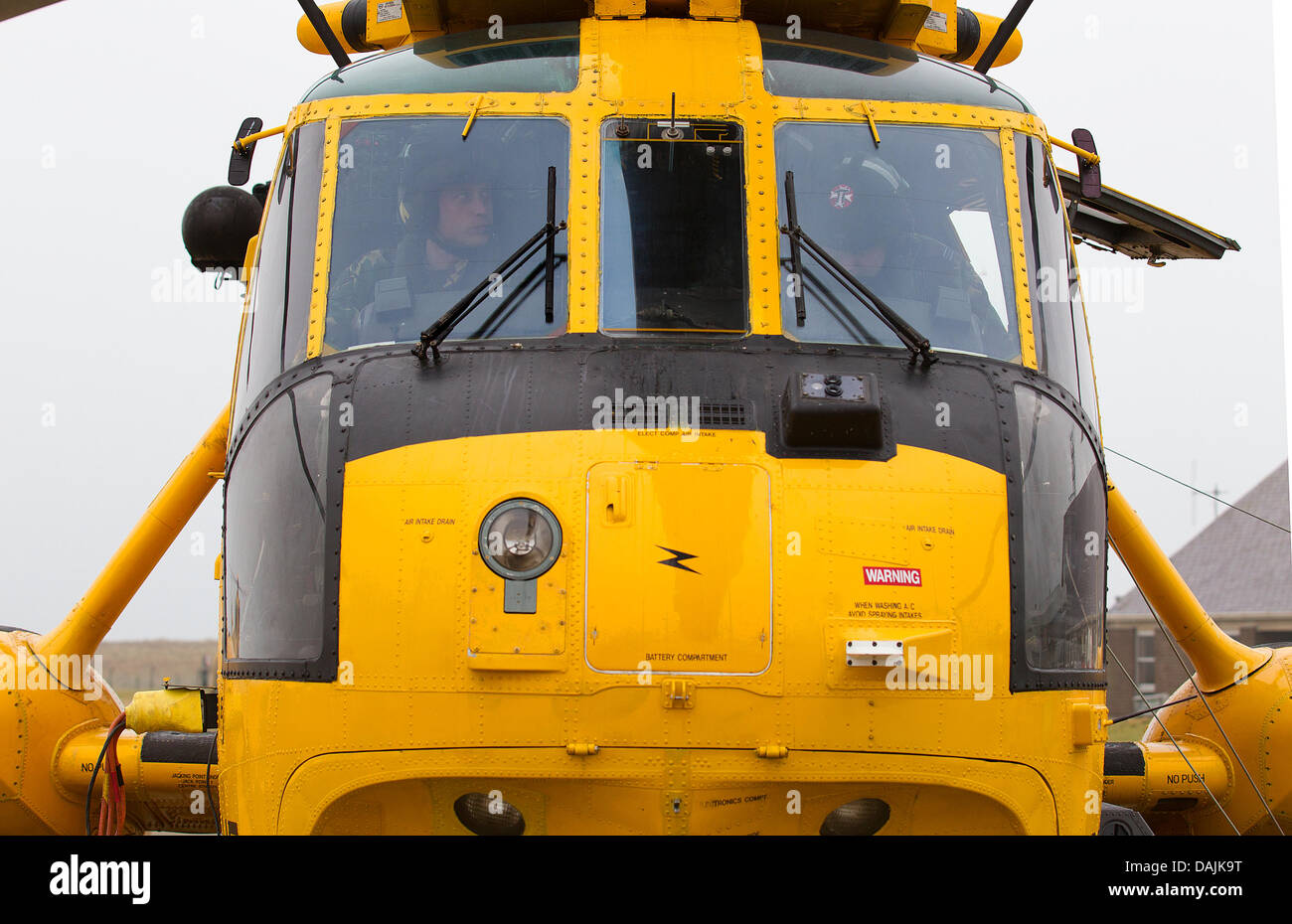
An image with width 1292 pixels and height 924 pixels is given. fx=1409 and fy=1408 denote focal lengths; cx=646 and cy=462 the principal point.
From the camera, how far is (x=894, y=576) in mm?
4246

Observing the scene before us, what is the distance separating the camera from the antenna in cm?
561

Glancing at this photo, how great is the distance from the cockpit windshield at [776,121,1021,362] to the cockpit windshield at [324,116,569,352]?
859mm

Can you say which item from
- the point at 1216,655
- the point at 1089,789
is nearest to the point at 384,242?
the point at 1089,789

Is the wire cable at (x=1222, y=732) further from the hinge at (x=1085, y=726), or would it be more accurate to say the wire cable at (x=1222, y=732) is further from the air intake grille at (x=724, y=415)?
the air intake grille at (x=724, y=415)

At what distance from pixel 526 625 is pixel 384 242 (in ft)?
5.22

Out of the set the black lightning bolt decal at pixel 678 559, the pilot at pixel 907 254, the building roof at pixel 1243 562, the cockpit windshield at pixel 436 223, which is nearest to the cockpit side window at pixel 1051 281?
the pilot at pixel 907 254

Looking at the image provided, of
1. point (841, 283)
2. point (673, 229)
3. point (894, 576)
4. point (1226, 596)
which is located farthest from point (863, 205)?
point (1226, 596)

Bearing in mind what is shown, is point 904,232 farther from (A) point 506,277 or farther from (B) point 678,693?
(B) point 678,693

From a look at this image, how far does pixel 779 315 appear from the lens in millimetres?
4734

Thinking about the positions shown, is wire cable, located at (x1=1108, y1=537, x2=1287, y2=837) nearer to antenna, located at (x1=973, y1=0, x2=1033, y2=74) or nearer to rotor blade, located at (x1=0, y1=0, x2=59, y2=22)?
antenna, located at (x1=973, y1=0, x2=1033, y2=74)

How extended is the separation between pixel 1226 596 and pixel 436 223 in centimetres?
3427

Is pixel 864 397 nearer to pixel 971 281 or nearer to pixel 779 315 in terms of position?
pixel 779 315

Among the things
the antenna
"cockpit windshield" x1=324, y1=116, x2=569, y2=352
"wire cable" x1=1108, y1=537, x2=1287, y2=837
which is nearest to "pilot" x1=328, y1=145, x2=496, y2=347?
"cockpit windshield" x1=324, y1=116, x2=569, y2=352

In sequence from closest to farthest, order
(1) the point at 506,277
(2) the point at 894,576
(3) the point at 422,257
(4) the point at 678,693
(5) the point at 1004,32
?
(4) the point at 678,693 → (2) the point at 894,576 → (1) the point at 506,277 → (3) the point at 422,257 → (5) the point at 1004,32
